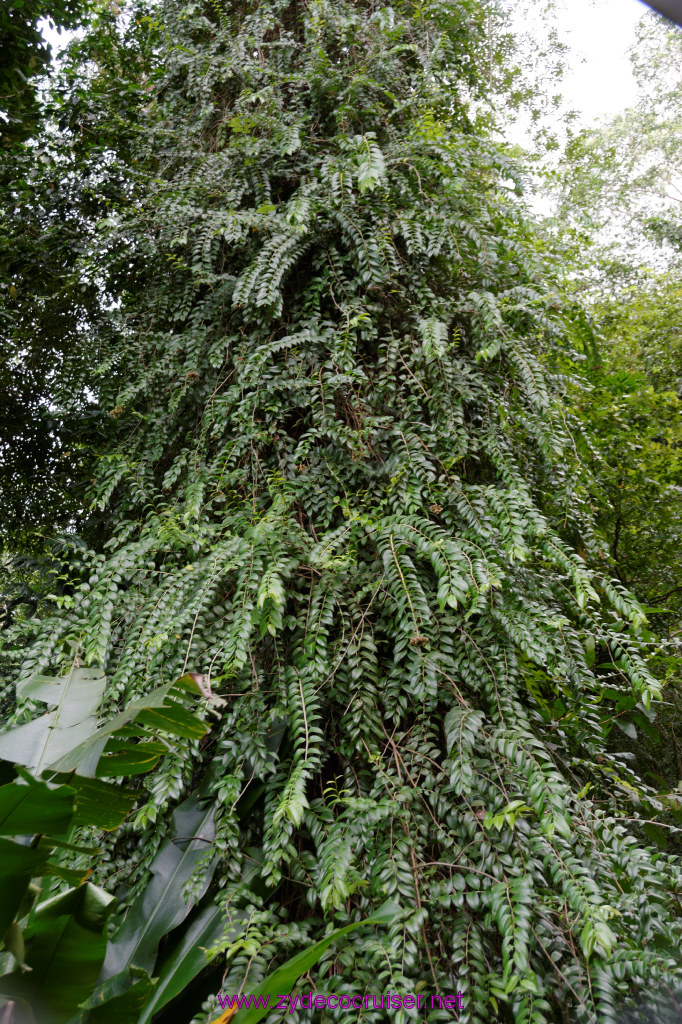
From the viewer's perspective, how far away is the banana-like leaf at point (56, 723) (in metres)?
1.30

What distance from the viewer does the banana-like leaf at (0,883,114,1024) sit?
942 mm

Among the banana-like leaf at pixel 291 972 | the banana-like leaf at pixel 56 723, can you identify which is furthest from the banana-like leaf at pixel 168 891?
the banana-like leaf at pixel 56 723

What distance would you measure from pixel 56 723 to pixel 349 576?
0.92m

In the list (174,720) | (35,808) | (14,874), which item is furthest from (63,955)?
(174,720)

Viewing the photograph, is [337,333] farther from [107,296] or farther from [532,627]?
[107,296]

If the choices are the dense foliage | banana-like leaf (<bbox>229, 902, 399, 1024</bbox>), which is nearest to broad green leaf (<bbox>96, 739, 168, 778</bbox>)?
the dense foliage

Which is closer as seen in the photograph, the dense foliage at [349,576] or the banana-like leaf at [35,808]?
the banana-like leaf at [35,808]

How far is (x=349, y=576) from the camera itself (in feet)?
6.25

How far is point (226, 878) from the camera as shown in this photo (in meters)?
1.55

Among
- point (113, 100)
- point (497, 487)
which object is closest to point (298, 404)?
point (497, 487)

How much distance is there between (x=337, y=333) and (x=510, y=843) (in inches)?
67.5

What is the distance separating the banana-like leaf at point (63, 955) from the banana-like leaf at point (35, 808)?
17 cm

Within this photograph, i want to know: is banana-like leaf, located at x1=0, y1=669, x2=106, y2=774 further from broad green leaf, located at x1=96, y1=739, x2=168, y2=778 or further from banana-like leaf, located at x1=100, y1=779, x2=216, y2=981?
banana-like leaf, located at x1=100, y1=779, x2=216, y2=981

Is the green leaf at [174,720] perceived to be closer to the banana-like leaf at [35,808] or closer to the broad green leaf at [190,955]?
the banana-like leaf at [35,808]
